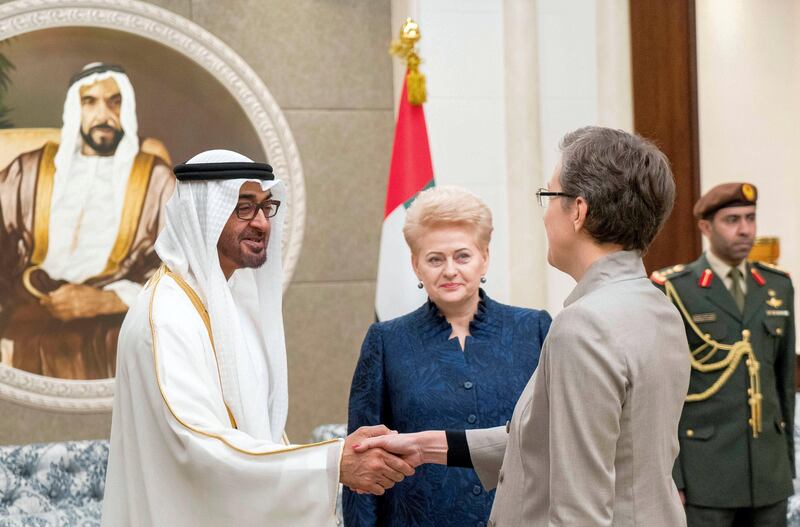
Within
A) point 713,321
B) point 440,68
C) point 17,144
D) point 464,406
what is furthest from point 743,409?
point 17,144

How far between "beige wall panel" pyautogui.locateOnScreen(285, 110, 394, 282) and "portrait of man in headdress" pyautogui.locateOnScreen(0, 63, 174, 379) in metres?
0.79

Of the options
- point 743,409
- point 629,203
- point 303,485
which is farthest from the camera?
point 743,409

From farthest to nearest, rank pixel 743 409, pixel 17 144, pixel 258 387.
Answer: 1. pixel 17 144
2. pixel 743 409
3. pixel 258 387

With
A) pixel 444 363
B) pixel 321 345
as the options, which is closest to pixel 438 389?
pixel 444 363

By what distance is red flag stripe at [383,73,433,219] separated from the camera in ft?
15.1

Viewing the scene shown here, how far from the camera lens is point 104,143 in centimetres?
513

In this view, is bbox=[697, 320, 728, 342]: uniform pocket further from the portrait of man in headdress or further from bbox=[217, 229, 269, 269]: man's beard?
the portrait of man in headdress

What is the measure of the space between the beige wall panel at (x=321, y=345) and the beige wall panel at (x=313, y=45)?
1.05 m

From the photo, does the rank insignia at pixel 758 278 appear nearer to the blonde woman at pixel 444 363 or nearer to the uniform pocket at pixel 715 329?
the uniform pocket at pixel 715 329

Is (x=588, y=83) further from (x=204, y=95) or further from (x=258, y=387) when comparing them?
(x=258, y=387)

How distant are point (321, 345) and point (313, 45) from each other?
163 cm

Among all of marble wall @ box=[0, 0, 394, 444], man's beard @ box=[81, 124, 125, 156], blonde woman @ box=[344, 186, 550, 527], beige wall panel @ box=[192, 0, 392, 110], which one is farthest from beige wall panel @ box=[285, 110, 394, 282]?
blonde woman @ box=[344, 186, 550, 527]

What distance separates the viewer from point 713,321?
13.2 feet

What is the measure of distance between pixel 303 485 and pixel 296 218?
3246 millimetres
